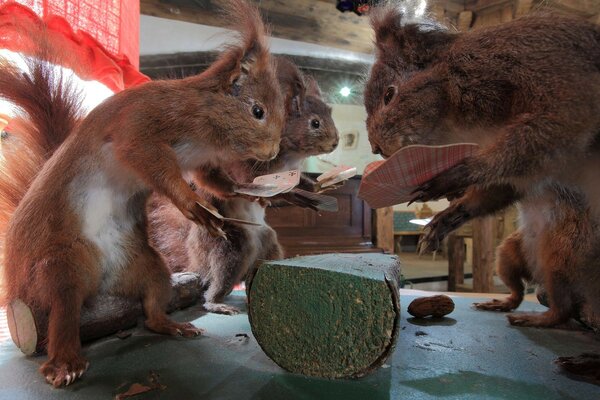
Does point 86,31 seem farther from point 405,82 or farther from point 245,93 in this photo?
point 405,82

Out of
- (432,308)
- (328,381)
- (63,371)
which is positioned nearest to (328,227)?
(432,308)

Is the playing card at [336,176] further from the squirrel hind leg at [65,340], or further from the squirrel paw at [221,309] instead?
the squirrel hind leg at [65,340]

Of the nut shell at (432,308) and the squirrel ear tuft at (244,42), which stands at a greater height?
the squirrel ear tuft at (244,42)

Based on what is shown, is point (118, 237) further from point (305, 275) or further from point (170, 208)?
point (170, 208)

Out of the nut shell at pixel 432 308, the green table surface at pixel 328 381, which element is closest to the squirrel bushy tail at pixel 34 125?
the green table surface at pixel 328 381

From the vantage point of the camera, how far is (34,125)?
4.58 feet

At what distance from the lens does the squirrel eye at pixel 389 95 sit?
4.01ft

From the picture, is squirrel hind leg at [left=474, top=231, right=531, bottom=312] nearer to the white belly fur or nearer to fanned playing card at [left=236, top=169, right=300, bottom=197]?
fanned playing card at [left=236, top=169, right=300, bottom=197]

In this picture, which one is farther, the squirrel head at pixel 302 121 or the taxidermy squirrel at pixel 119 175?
the squirrel head at pixel 302 121

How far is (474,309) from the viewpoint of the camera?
179 cm

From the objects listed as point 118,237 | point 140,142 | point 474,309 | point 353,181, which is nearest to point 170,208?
point 118,237

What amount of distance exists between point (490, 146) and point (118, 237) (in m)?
1.01

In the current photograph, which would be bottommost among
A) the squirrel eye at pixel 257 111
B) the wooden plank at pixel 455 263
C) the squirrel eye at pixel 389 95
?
the wooden plank at pixel 455 263

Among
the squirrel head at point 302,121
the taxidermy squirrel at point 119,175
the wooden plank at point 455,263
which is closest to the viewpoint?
the taxidermy squirrel at point 119,175
